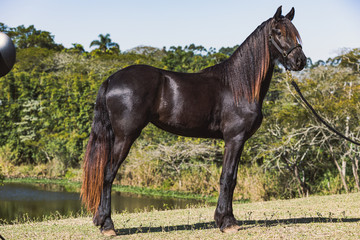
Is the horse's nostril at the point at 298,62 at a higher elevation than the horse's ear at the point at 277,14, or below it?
below

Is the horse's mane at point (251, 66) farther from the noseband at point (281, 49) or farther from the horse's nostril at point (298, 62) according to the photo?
the horse's nostril at point (298, 62)

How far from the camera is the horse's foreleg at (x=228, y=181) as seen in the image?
4266 millimetres

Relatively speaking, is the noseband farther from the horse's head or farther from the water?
the water

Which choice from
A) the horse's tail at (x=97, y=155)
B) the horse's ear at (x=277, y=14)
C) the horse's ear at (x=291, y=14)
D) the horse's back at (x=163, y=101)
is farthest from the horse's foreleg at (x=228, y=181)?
the horse's ear at (x=291, y=14)

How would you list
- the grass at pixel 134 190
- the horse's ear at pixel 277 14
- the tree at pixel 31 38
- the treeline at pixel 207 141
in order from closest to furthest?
the horse's ear at pixel 277 14, the treeline at pixel 207 141, the grass at pixel 134 190, the tree at pixel 31 38

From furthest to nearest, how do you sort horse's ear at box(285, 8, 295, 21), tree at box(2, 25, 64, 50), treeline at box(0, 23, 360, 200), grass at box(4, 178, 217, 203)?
tree at box(2, 25, 64, 50) → grass at box(4, 178, 217, 203) → treeline at box(0, 23, 360, 200) → horse's ear at box(285, 8, 295, 21)

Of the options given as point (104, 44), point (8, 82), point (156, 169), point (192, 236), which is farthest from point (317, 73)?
point (104, 44)

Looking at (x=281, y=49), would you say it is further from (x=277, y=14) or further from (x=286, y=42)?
(x=277, y=14)

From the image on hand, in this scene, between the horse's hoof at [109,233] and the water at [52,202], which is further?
the water at [52,202]

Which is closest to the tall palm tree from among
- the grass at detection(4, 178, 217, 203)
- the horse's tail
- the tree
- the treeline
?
the tree

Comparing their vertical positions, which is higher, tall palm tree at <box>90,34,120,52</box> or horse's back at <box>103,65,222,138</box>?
tall palm tree at <box>90,34,120,52</box>

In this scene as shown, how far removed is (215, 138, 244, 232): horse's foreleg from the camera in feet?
14.0

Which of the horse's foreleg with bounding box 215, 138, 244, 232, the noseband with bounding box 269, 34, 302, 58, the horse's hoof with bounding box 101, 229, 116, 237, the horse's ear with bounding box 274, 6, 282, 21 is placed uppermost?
the horse's ear with bounding box 274, 6, 282, 21

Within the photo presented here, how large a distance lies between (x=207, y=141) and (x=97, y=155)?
1150 cm
